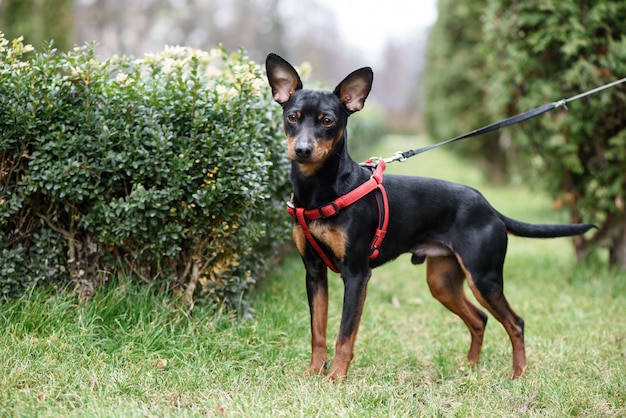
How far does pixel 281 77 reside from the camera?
3.63 m

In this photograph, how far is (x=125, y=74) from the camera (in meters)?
4.01

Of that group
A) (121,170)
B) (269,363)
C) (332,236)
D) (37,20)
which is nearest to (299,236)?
(332,236)

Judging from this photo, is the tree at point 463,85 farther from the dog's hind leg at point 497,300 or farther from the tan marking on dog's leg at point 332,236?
the tan marking on dog's leg at point 332,236

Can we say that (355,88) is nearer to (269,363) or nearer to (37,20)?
(269,363)

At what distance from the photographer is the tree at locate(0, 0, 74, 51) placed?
33.8 ft

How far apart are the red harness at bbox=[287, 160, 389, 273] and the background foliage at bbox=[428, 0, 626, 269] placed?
330 cm

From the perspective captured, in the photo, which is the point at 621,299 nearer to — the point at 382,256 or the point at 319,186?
the point at 382,256

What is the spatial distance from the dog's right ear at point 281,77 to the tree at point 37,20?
7.50 m

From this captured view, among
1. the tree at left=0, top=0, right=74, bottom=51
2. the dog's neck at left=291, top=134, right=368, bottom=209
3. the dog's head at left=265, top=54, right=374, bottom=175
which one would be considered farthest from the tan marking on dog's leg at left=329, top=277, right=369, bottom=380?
the tree at left=0, top=0, right=74, bottom=51

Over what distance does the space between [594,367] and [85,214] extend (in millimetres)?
3450

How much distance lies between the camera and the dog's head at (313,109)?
3.29 m

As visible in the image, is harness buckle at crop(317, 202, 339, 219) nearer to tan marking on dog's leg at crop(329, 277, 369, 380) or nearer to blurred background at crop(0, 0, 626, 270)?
tan marking on dog's leg at crop(329, 277, 369, 380)

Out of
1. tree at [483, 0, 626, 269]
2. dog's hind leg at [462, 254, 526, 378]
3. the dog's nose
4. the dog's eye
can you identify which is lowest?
dog's hind leg at [462, 254, 526, 378]

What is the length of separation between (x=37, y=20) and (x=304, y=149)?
30.5ft
